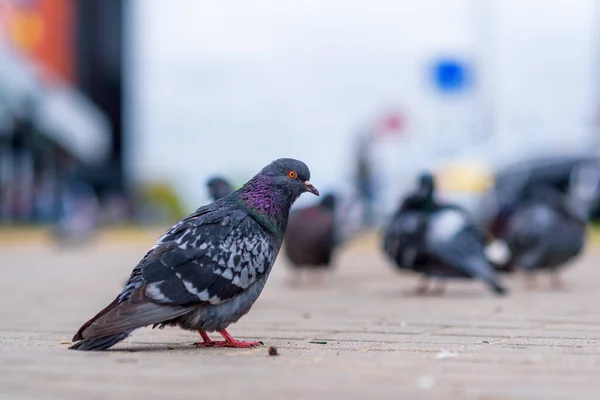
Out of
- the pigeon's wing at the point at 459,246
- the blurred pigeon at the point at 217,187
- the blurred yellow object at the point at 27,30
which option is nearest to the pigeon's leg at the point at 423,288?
the pigeon's wing at the point at 459,246

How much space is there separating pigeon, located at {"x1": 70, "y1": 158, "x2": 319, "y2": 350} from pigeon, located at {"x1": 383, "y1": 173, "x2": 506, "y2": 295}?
345 cm

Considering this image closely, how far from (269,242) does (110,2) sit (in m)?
54.6

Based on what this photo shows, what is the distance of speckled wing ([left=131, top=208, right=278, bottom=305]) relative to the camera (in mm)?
4953

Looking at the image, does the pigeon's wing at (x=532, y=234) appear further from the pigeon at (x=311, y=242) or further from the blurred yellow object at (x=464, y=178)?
the blurred yellow object at (x=464, y=178)

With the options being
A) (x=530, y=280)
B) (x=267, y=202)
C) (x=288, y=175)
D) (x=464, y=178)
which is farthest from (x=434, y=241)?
(x=464, y=178)

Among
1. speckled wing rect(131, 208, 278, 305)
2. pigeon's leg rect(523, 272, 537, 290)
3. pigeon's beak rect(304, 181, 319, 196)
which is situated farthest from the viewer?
pigeon's leg rect(523, 272, 537, 290)

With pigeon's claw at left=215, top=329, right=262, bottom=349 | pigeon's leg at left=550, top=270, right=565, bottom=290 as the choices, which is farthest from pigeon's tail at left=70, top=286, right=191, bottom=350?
pigeon's leg at left=550, top=270, right=565, bottom=290

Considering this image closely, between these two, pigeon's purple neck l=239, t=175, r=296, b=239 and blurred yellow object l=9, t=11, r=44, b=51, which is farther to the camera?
blurred yellow object l=9, t=11, r=44, b=51

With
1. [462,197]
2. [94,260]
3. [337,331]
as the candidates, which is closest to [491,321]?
[337,331]

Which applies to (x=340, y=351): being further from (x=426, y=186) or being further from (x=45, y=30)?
(x=45, y=30)

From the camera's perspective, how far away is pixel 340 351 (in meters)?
4.91

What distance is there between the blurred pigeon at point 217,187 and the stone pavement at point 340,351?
838 millimetres

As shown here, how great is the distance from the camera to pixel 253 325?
6488 mm

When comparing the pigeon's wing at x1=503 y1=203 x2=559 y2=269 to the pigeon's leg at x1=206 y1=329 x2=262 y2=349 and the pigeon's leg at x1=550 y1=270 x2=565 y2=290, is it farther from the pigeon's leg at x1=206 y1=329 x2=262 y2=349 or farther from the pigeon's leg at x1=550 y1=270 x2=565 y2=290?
the pigeon's leg at x1=206 y1=329 x2=262 y2=349
